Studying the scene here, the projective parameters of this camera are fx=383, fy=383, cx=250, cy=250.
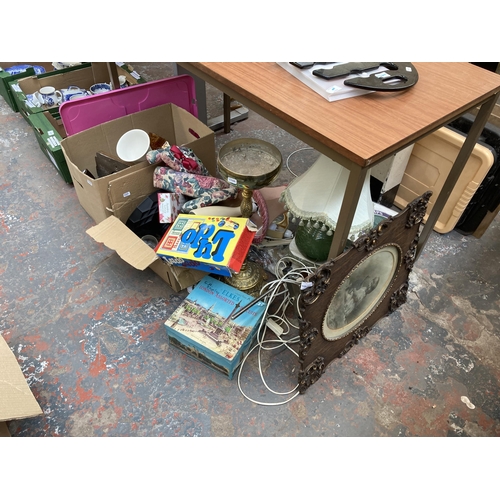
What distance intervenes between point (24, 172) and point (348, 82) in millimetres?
1741

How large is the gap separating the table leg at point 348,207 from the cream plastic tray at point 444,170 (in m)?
0.74

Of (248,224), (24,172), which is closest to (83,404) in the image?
(248,224)

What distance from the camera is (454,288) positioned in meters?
1.53

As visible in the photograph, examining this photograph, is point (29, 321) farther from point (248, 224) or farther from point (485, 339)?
point (485, 339)

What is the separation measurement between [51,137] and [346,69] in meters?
1.45

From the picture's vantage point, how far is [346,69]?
98cm

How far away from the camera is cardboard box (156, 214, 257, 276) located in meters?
1.24

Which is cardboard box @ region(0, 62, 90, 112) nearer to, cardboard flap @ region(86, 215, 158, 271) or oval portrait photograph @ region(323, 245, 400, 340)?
cardboard flap @ region(86, 215, 158, 271)

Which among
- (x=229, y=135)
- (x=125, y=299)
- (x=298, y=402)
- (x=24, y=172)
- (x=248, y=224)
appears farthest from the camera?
(x=229, y=135)

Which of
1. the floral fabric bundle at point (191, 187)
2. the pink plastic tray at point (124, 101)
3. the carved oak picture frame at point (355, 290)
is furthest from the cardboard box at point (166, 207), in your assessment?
the carved oak picture frame at point (355, 290)

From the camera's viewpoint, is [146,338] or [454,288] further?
[454,288]

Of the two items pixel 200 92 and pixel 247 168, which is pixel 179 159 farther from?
pixel 200 92

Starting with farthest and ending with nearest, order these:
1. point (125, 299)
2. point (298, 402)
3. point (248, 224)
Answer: point (125, 299)
point (248, 224)
point (298, 402)

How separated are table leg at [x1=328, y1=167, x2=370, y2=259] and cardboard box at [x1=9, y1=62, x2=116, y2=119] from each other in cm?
177
